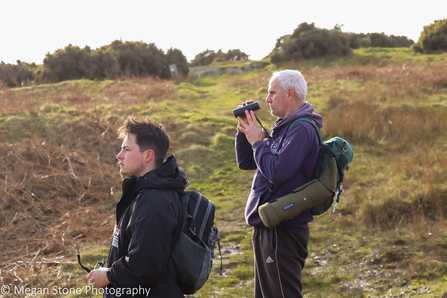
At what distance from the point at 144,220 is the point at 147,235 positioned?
9cm

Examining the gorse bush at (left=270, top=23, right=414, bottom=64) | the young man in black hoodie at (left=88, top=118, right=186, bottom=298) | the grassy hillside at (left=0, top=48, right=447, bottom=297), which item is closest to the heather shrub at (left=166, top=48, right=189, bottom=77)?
the gorse bush at (left=270, top=23, right=414, bottom=64)

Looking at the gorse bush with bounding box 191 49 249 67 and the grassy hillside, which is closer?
the grassy hillside

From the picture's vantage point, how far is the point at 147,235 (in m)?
2.10

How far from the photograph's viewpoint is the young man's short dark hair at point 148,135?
2.46 meters

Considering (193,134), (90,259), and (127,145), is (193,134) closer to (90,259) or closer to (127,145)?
(90,259)

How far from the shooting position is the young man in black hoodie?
211 centimetres

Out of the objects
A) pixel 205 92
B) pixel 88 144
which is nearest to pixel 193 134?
pixel 88 144

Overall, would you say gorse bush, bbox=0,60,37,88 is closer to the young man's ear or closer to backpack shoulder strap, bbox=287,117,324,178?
the young man's ear

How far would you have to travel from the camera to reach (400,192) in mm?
6074

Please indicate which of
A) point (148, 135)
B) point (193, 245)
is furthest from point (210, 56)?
point (193, 245)

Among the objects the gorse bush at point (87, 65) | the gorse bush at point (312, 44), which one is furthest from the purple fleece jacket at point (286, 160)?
the gorse bush at point (312, 44)

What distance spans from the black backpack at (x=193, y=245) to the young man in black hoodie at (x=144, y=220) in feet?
0.17

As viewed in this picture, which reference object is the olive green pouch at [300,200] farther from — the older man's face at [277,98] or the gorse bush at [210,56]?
the gorse bush at [210,56]

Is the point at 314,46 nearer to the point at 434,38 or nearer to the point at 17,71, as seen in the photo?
the point at 434,38
